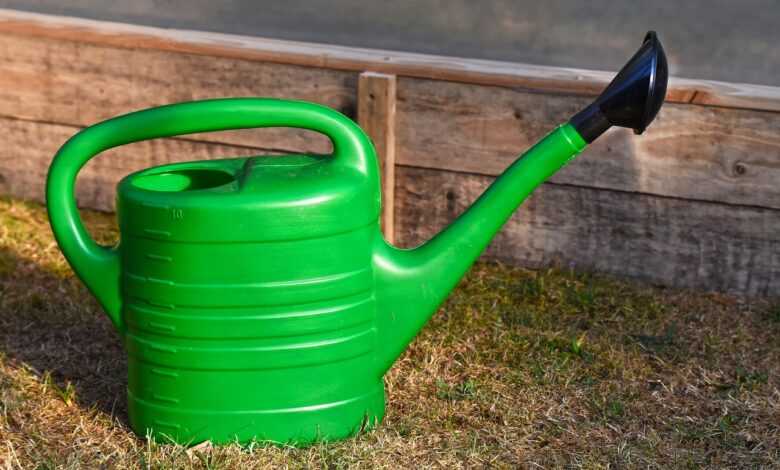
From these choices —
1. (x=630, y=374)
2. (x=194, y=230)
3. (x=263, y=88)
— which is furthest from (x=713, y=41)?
(x=194, y=230)

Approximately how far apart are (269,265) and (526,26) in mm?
1276

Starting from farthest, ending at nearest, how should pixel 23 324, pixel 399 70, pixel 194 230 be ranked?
1. pixel 399 70
2. pixel 23 324
3. pixel 194 230

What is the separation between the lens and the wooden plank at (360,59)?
3.01 m

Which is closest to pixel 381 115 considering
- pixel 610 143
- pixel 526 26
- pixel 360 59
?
pixel 360 59

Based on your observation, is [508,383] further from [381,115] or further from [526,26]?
[526,26]

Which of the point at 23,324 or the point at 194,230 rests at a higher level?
the point at 194,230

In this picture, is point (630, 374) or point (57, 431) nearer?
point (57, 431)

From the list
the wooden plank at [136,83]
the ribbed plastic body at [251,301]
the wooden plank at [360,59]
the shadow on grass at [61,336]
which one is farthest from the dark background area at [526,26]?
the ribbed plastic body at [251,301]

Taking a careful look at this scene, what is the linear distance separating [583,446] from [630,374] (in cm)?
37

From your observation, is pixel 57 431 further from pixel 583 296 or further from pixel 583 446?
pixel 583 296

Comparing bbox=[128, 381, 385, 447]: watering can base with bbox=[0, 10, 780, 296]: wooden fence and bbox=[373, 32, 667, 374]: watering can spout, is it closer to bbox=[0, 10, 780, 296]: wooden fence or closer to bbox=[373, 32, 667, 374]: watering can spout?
bbox=[373, 32, 667, 374]: watering can spout

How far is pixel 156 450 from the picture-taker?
2.29 metres

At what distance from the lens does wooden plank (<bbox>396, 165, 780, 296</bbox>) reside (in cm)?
311

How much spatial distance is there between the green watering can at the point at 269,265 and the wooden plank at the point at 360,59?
0.83 meters
